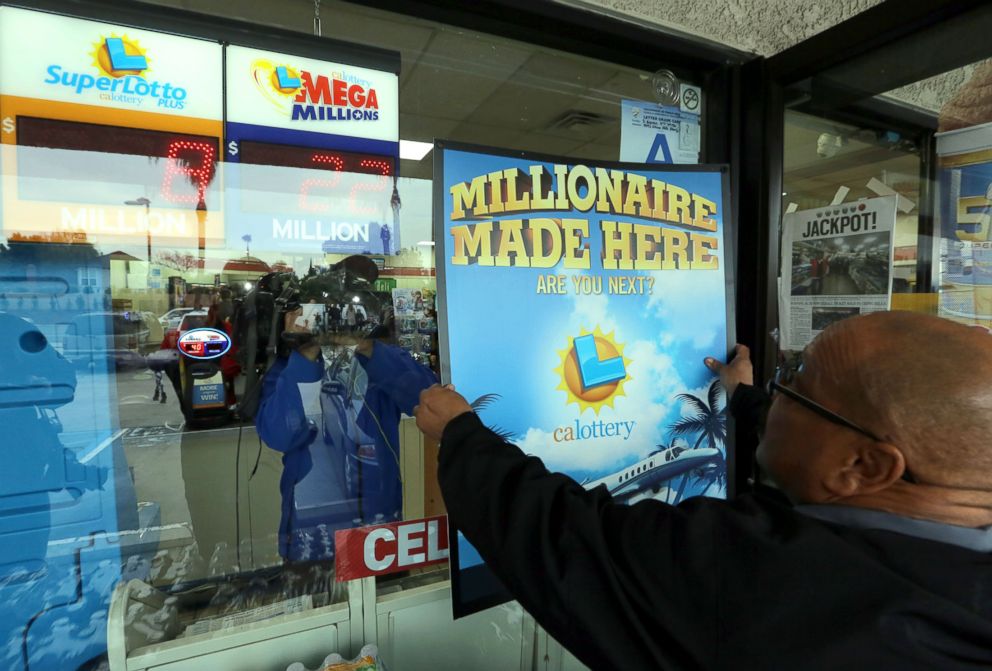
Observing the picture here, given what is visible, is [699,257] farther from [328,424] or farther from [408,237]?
[328,424]

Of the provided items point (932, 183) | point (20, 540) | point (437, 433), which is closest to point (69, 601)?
point (20, 540)

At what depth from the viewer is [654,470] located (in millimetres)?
1597

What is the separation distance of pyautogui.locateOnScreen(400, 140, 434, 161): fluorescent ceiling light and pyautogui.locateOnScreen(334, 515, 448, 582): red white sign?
113 centimetres

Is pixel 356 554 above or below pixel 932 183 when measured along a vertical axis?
below

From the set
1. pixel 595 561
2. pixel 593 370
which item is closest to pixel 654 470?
pixel 593 370

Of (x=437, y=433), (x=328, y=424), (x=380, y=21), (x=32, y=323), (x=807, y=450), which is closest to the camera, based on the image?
(x=807, y=450)

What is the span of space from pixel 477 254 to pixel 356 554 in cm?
85

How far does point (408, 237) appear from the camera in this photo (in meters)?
1.88

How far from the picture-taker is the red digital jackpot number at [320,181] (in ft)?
5.36

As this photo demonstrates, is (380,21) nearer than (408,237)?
Yes

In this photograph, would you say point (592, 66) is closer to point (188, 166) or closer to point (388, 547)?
point (188, 166)

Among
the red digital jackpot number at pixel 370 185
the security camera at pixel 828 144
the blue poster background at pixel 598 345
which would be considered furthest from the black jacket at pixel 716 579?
the security camera at pixel 828 144

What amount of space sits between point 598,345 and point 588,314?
0.09 metres

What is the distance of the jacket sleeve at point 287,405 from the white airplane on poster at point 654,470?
42.6 inches
